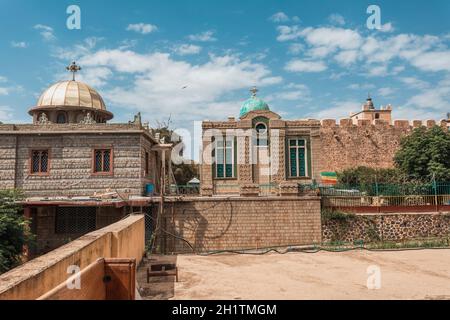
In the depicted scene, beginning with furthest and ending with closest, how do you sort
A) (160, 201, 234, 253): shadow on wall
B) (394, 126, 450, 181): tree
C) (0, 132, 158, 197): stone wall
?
(394, 126, 450, 181): tree, (0, 132, 158, 197): stone wall, (160, 201, 234, 253): shadow on wall

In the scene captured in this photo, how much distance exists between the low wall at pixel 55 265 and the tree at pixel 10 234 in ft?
17.8

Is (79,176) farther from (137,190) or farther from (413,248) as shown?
(413,248)

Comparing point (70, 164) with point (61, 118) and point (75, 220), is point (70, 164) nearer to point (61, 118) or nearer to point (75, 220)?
point (75, 220)

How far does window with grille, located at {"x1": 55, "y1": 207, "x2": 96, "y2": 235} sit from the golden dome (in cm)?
838

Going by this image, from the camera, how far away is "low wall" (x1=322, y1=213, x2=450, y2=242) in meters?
17.1

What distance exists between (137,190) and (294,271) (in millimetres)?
9464

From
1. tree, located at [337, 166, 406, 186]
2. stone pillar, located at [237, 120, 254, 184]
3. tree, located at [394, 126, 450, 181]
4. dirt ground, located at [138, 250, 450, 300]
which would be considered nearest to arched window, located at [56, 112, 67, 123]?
stone pillar, located at [237, 120, 254, 184]

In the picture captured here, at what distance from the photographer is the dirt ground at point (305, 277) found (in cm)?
825

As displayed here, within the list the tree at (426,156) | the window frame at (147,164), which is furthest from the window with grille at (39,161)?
the tree at (426,156)

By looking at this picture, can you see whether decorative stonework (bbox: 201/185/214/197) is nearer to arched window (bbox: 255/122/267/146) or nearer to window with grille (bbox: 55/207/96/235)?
window with grille (bbox: 55/207/96/235)

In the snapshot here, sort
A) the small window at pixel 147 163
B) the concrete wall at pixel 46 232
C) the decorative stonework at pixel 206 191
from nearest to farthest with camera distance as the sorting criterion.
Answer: the concrete wall at pixel 46 232 < the decorative stonework at pixel 206 191 < the small window at pixel 147 163

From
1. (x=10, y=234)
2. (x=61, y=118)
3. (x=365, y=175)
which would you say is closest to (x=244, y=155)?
(x=365, y=175)

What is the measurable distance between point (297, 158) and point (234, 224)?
809 cm

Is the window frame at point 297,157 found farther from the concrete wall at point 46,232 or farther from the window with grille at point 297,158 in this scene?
the concrete wall at point 46,232
